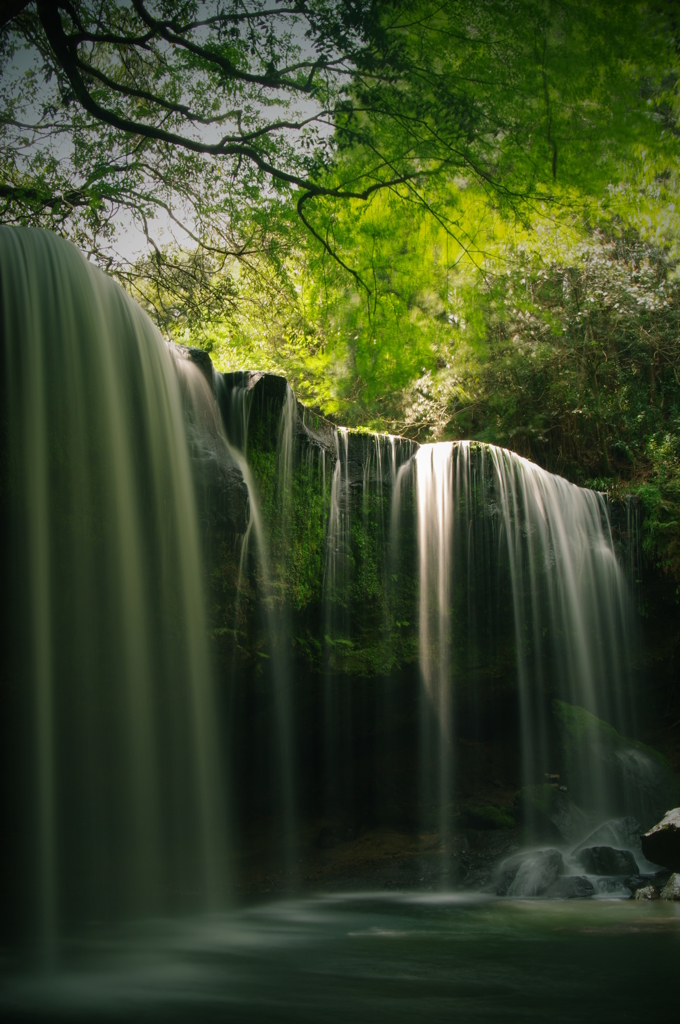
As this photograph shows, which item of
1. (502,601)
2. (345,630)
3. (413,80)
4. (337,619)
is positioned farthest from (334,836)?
(413,80)

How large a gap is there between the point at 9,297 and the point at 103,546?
2.23 metres

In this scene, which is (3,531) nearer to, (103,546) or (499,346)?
(103,546)

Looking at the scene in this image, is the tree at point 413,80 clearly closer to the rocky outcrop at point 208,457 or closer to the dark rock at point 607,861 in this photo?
the rocky outcrop at point 208,457

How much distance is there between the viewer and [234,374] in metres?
8.51

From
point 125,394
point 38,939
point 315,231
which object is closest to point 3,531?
point 125,394

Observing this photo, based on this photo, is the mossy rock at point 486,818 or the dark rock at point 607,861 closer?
the dark rock at point 607,861

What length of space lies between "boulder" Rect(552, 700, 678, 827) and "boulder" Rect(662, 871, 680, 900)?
3.06m

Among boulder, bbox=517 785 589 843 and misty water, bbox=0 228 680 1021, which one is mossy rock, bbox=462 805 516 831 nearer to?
misty water, bbox=0 228 680 1021

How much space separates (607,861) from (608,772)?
2.63 meters

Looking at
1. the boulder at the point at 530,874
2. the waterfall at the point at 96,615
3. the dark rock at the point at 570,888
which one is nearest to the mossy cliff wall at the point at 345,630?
the waterfall at the point at 96,615

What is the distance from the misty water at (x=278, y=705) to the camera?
5.25m

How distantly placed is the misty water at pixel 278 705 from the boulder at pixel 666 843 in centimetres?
57

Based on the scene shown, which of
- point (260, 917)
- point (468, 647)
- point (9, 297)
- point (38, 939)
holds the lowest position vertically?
point (260, 917)

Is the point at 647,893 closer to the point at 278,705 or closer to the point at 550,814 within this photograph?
the point at 550,814
